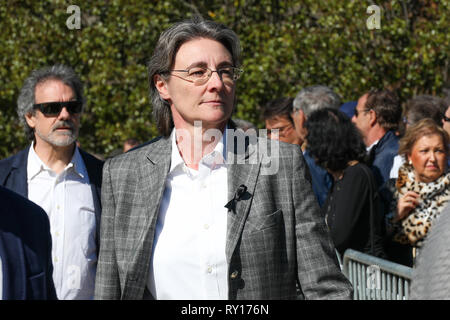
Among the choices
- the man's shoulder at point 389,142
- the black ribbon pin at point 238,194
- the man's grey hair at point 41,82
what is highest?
the man's grey hair at point 41,82

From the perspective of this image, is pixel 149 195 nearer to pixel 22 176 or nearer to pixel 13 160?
pixel 22 176

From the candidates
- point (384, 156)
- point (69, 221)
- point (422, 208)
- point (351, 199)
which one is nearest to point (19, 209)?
point (69, 221)

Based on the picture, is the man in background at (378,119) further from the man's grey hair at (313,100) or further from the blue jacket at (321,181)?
the blue jacket at (321,181)

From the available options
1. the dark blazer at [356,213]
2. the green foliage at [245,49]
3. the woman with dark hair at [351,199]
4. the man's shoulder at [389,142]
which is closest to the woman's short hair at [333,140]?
the woman with dark hair at [351,199]

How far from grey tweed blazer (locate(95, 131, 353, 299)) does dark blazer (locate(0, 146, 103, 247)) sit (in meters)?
0.87

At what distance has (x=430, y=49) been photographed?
9.79m

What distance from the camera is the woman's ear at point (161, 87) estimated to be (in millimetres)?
2904

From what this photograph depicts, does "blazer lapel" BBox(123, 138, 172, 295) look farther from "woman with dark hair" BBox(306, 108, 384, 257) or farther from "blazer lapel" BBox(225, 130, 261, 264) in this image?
"woman with dark hair" BBox(306, 108, 384, 257)

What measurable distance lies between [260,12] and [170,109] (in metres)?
8.56

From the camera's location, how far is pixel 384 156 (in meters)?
5.29

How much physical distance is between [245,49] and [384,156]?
5.94 metres

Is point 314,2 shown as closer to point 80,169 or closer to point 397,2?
point 397,2

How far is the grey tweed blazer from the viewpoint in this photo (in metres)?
2.48

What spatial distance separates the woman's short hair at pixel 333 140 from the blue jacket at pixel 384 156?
30cm
